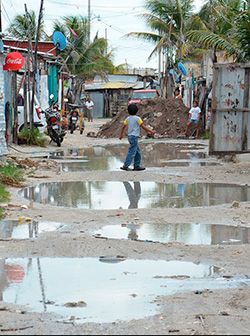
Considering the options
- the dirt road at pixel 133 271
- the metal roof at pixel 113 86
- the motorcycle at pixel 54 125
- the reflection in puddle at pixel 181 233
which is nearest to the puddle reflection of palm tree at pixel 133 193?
the dirt road at pixel 133 271

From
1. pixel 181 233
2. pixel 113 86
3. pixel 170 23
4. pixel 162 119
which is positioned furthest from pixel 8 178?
pixel 113 86

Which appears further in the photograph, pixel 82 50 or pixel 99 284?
pixel 82 50

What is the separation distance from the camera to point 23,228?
9.24 metres

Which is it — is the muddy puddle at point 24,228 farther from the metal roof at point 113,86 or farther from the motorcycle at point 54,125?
the metal roof at point 113,86

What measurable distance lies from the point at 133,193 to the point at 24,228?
12.3 ft

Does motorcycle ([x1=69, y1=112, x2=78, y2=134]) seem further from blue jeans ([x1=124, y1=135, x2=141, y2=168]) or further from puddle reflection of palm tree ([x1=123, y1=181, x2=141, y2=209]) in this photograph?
puddle reflection of palm tree ([x1=123, y1=181, x2=141, y2=209])

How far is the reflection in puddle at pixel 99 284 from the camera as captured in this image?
A: 576 centimetres

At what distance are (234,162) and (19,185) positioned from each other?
22.0 feet

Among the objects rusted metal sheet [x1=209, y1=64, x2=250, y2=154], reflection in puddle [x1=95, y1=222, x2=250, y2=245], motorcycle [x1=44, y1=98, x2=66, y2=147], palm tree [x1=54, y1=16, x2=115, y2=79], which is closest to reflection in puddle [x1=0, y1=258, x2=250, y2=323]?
reflection in puddle [x1=95, y1=222, x2=250, y2=245]

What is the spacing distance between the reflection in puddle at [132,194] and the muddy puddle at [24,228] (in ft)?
5.32

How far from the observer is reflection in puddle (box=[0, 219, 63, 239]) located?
28.8ft

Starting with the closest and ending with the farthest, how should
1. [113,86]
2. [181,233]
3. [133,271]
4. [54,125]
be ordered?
[133,271]
[181,233]
[54,125]
[113,86]

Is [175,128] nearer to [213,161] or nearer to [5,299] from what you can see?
[213,161]

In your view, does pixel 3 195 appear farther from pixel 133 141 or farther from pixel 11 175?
pixel 133 141
